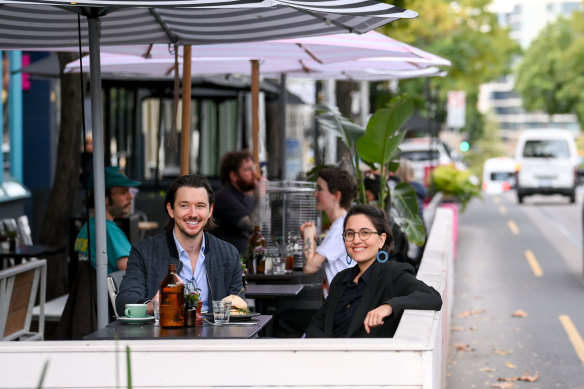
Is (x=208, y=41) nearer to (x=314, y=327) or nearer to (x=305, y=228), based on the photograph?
(x=305, y=228)

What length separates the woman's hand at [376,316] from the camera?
556 centimetres

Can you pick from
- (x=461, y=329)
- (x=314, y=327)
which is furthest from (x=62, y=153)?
(x=314, y=327)

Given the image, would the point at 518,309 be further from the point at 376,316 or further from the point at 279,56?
the point at 376,316

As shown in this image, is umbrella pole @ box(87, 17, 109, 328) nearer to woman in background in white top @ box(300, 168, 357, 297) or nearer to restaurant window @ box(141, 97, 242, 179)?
woman in background in white top @ box(300, 168, 357, 297)

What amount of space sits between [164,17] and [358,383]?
11.9ft

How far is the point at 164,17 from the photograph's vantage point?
24.8ft

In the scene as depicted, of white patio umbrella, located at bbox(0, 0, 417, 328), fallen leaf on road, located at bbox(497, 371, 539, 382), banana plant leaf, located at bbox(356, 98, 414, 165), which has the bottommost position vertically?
fallen leaf on road, located at bbox(497, 371, 539, 382)

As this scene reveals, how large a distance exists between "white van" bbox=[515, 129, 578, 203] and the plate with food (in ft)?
→ 108

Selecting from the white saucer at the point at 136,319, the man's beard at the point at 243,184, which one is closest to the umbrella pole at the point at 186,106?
the man's beard at the point at 243,184

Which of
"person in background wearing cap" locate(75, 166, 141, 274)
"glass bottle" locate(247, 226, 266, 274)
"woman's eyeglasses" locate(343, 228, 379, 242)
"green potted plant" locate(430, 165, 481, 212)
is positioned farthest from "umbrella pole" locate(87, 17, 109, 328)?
"green potted plant" locate(430, 165, 481, 212)

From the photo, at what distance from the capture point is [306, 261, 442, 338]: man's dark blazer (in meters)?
5.69

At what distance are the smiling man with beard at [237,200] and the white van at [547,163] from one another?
27768 millimetres

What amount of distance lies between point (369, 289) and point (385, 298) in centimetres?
9

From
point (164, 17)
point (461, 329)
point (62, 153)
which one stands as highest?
point (164, 17)
